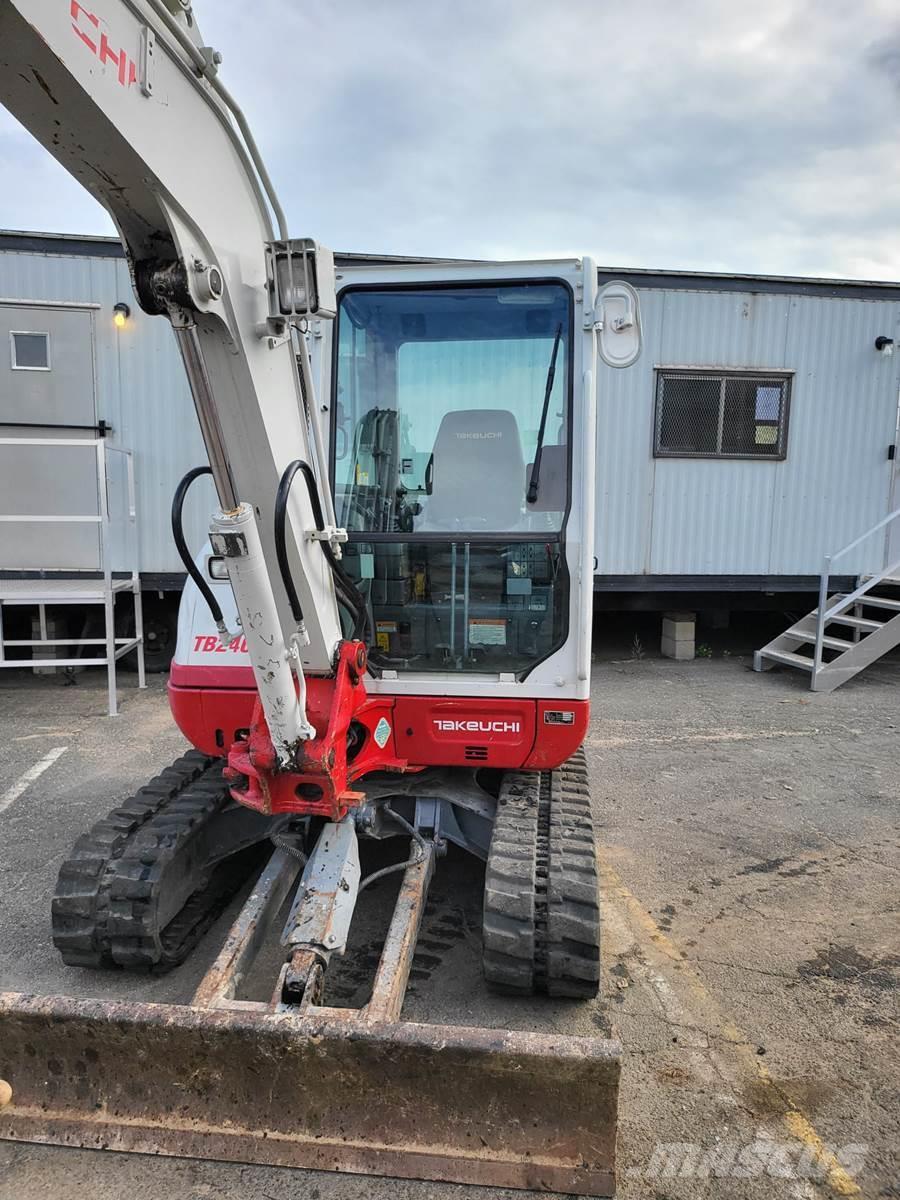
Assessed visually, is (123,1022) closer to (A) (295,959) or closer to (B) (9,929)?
(A) (295,959)

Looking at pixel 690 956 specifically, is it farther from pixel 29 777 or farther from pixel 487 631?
pixel 29 777

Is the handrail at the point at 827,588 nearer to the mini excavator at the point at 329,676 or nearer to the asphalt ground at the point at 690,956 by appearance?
the asphalt ground at the point at 690,956

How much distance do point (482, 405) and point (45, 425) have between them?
6158mm

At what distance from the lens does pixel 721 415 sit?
8492 mm

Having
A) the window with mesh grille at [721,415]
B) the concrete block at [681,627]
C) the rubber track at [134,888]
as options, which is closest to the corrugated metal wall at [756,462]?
the window with mesh grille at [721,415]

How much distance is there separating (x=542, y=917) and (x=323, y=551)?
5.17 feet

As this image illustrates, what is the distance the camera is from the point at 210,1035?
6.49ft

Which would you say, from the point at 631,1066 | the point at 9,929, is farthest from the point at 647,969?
the point at 9,929

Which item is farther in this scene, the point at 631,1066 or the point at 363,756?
the point at 363,756

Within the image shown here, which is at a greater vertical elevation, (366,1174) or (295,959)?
(295,959)

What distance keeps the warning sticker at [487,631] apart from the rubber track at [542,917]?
0.83 meters

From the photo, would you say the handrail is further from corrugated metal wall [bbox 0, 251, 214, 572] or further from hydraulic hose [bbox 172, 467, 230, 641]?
hydraulic hose [bbox 172, 467, 230, 641]

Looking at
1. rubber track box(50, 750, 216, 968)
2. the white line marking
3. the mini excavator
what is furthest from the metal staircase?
the white line marking

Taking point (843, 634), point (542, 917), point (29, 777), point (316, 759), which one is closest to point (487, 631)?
point (316, 759)
